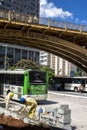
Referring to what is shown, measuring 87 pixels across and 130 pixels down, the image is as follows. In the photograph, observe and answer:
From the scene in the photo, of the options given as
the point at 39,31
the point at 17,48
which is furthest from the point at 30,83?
the point at 17,48

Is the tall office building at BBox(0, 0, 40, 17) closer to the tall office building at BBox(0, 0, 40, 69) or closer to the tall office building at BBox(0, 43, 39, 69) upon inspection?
the tall office building at BBox(0, 0, 40, 69)

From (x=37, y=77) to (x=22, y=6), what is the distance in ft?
433

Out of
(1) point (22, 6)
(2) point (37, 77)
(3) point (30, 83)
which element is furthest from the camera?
(1) point (22, 6)

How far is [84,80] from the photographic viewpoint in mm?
49938

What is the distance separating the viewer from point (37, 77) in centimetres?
2567

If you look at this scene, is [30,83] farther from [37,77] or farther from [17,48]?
[17,48]

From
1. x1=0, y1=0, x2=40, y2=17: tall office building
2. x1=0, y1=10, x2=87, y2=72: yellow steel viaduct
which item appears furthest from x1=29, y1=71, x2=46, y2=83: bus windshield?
x1=0, y1=0, x2=40, y2=17: tall office building

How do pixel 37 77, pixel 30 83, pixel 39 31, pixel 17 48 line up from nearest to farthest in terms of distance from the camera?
1. pixel 30 83
2. pixel 37 77
3. pixel 39 31
4. pixel 17 48

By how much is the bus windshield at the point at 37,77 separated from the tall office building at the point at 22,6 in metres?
114

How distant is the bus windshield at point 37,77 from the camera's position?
83.1 feet

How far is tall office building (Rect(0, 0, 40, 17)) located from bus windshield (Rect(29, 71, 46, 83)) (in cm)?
11439

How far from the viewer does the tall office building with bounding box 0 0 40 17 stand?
142 metres

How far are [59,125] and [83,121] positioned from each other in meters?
4.12

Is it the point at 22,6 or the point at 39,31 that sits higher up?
the point at 22,6
